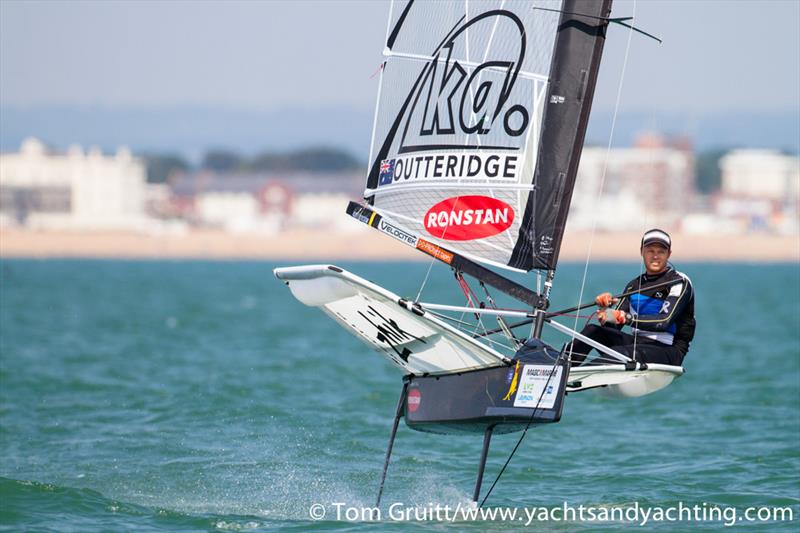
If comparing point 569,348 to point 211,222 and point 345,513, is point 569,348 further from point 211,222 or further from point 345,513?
point 211,222

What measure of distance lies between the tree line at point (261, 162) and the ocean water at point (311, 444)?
122919 millimetres

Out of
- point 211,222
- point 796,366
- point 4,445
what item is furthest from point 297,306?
point 211,222

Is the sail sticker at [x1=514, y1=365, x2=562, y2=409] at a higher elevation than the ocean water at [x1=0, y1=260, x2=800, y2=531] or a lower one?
higher

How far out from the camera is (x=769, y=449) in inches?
365

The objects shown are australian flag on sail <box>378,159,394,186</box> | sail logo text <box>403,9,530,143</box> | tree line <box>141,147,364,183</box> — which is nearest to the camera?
sail logo text <box>403,9,530,143</box>

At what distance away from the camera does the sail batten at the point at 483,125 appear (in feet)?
22.2

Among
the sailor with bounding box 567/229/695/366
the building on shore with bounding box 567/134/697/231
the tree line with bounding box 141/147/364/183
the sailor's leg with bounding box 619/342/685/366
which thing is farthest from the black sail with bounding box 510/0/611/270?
the tree line with bounding box 141/147/364/183

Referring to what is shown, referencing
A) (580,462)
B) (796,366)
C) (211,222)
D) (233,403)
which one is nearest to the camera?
(580,462)

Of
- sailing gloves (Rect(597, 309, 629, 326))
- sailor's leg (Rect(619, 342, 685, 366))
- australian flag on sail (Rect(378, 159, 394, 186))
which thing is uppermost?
australian flag on sail (Rect(378, 159, 394, 186))

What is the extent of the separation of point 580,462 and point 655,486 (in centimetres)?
101

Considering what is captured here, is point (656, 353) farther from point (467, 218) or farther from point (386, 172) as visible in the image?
point (386, 172)

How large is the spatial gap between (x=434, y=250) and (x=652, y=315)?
51.6 inches

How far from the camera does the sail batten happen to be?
6.77 meters

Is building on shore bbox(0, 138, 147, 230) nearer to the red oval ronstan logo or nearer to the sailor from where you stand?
the red oval ronstan logo
